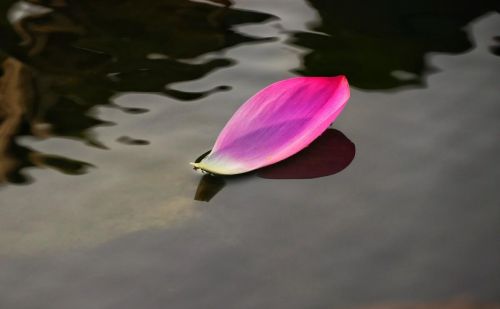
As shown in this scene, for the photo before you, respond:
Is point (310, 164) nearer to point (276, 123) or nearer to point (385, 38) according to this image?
point (276, 123)

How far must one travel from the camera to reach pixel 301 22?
891 millimetres

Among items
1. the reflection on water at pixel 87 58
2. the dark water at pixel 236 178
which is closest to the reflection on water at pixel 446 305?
the dark water at pixel 236 178

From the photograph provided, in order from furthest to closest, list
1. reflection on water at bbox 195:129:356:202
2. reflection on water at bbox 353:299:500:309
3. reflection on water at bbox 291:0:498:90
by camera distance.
Answer: reflection on water at bbox 291:0:498:90
reflection on water at bbox 195:129:356:202
reflection on water at bbox 353:299:500:309

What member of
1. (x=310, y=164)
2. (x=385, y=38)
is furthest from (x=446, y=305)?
(x=385, y=38)

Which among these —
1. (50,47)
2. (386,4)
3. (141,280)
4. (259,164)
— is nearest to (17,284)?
(141,280)

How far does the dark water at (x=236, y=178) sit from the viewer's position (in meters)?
0.59

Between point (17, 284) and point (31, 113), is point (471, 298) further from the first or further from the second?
point (31, 113)

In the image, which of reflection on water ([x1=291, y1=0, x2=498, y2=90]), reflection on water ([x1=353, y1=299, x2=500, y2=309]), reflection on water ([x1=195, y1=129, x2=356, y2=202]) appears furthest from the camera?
reflection on water ([x1=291, y1=0, x2=498, y2=90])

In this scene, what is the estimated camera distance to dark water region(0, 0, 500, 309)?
0.59m

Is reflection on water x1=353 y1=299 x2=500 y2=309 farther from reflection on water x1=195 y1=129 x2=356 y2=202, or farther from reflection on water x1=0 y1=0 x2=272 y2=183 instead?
reflection on water x1=0 y1=0 x2=272 y2=183

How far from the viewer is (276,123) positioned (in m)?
0.72

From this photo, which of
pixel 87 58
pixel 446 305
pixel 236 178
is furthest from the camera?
pixel 87 58

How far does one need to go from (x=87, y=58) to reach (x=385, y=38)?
0.98ft

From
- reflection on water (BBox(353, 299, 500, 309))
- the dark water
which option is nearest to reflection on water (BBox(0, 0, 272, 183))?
the dark water
